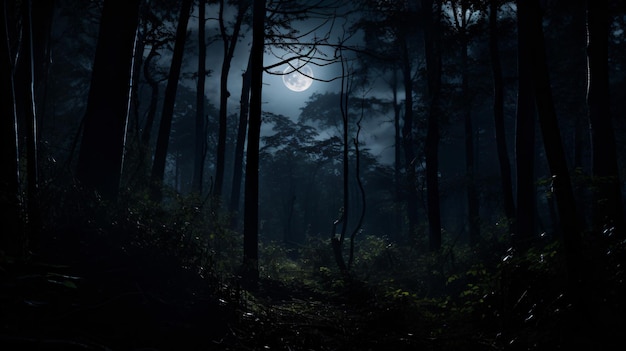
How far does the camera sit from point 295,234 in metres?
47.5

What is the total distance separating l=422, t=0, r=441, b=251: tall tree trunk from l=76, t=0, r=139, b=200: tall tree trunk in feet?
34.5

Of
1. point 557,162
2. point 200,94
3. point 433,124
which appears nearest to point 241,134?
point 200,94

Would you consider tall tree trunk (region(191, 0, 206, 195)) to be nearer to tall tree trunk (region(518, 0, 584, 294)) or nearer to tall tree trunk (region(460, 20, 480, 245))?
tall tree trunk (region(460, 20, 480, 245))

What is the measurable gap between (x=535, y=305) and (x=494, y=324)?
0.58m

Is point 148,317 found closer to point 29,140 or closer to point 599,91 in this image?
point 29,140

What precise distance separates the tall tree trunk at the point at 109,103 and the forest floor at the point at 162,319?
2047mm

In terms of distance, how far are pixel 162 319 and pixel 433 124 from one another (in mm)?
12899

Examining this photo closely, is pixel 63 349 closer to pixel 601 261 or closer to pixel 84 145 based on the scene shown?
pixel 84 145

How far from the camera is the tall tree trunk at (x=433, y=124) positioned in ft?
46.8

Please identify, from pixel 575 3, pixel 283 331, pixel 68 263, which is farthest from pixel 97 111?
pixel 575 3

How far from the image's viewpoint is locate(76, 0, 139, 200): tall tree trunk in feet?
19.4

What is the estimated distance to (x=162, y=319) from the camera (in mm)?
3549

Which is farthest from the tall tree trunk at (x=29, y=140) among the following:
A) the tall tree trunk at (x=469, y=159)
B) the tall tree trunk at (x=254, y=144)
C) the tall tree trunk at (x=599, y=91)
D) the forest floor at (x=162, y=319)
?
the tall tree trunk at (x=469, y=159)

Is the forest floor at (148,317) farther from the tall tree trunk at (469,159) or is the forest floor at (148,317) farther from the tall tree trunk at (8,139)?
the tall tree trunk at (469,159)
